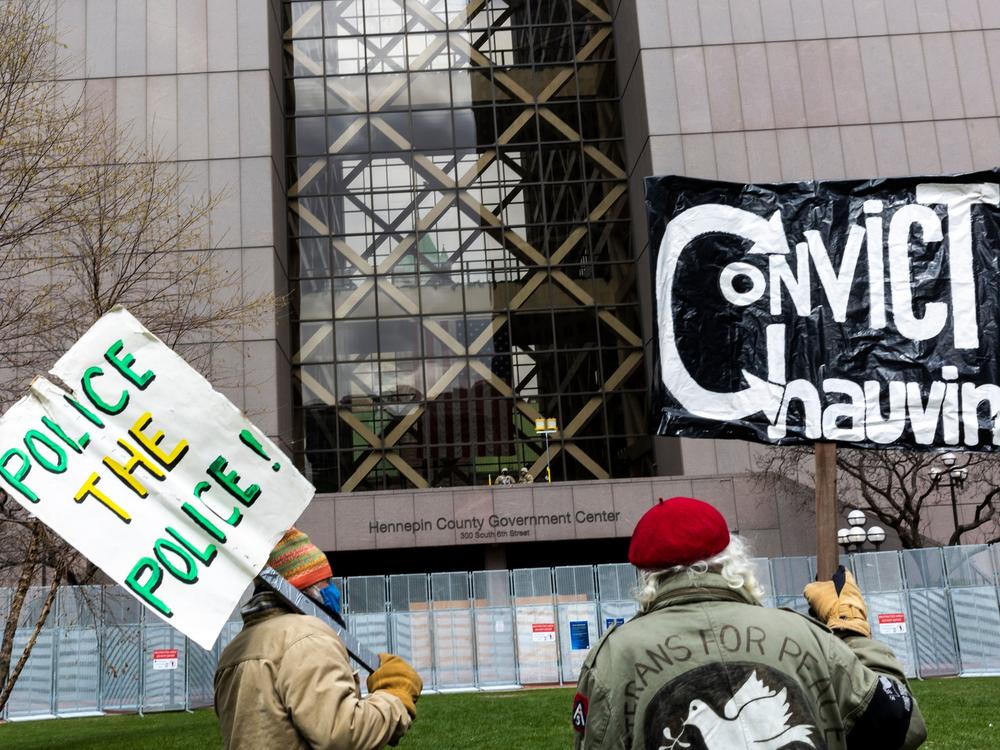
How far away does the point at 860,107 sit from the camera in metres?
36.6

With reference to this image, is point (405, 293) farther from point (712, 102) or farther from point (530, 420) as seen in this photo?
point (712, 102)

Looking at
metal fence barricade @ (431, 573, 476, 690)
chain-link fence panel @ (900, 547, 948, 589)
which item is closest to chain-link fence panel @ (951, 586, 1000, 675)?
chain-link fence panel @ (900, 547, 948, 589)

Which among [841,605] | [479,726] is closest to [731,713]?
[841,605]

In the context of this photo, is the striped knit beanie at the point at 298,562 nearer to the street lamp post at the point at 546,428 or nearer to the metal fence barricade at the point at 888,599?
the metal fence barricade at the point at 888,599

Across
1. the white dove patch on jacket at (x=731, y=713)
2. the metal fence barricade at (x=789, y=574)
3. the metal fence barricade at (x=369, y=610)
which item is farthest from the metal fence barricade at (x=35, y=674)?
the white dove patch on jacket at (x=731, y=713)

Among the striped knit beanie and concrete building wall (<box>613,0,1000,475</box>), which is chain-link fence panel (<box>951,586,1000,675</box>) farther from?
the striped knit beanie

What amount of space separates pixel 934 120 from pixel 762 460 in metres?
13.0

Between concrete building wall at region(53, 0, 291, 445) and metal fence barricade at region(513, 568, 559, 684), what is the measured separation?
11076 millimetres

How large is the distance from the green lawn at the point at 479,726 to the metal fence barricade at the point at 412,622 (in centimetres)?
294

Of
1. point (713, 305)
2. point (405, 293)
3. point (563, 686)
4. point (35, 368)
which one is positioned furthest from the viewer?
point (405, 293)

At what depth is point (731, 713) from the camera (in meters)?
2.81

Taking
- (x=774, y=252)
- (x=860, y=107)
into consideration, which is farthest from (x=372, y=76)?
(x=774, y=252)

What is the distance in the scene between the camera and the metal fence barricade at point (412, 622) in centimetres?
2719

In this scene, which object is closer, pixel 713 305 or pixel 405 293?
pixel 713 305
